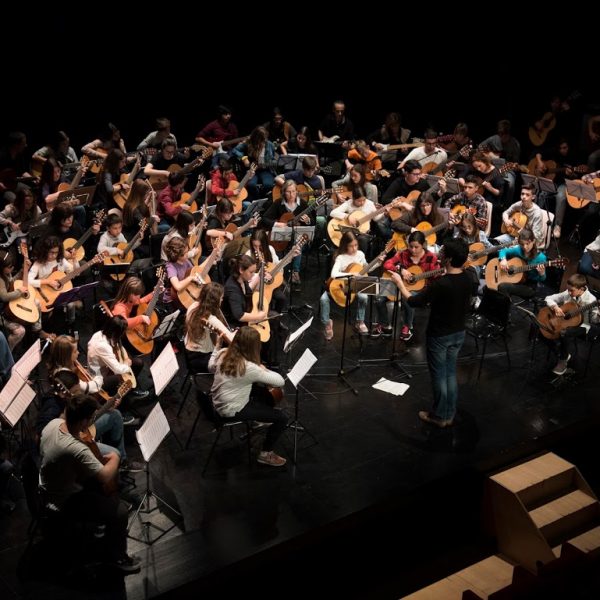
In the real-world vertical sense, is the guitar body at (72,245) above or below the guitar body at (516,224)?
above

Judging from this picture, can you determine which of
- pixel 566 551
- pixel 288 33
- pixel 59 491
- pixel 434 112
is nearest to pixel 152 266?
pixel 59 491

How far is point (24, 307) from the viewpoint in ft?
26.3

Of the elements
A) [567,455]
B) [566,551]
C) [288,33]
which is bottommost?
[567,455]

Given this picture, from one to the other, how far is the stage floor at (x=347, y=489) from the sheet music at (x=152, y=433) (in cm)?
75

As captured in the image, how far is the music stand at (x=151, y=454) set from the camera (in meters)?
5.71

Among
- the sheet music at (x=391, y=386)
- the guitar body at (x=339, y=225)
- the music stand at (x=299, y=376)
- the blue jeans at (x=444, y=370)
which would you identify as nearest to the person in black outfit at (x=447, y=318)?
the blue jeans at (x=444, y=370)

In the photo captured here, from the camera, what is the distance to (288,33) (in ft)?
45.6

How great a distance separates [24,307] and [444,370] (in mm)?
4015

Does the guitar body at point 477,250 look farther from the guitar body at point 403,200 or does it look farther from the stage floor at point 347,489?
the guitar body at point 403,200

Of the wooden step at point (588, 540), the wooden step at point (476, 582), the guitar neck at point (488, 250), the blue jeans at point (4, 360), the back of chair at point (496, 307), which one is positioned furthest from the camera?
the guitar neck at point (488, 250)

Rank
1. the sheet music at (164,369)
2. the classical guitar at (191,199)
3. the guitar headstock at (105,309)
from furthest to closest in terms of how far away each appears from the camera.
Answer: the classical guitar at (191,199)
the guitar headstock at (105,309)
the sheet music at (164,369)

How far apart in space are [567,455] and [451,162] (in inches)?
220

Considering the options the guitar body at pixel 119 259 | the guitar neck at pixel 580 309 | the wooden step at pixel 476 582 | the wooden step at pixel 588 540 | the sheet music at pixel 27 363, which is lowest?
the wooden step at pixel 588 540

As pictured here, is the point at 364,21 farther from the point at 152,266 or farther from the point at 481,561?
the point at 481,561
